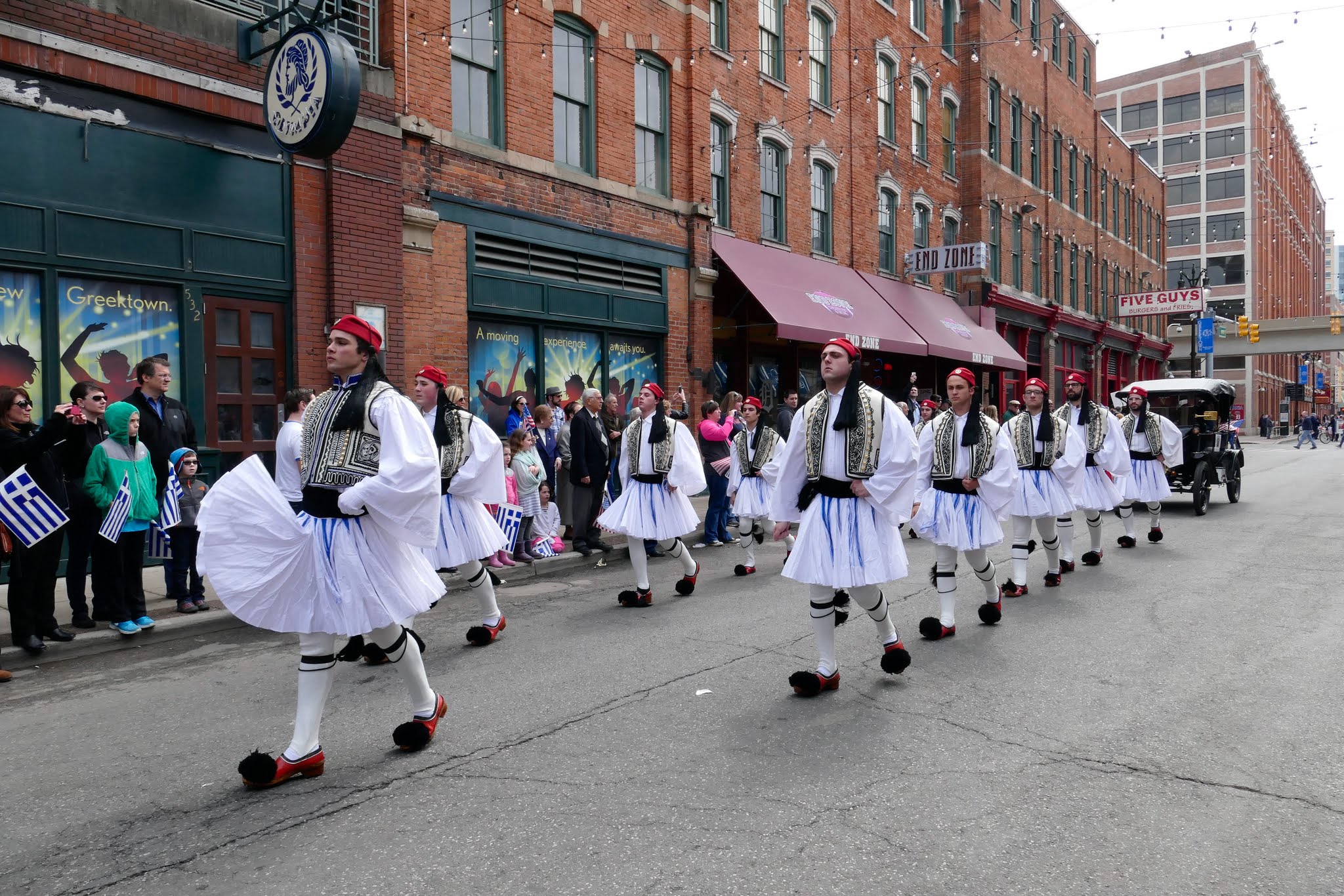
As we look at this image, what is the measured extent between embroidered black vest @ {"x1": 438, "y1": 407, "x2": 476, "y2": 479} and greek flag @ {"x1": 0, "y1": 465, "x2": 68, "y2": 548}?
2637mm

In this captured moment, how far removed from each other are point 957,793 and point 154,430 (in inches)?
270

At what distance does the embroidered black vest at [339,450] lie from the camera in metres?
4.56

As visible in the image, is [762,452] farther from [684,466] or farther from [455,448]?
[455,448]

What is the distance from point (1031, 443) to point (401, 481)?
7.05 m

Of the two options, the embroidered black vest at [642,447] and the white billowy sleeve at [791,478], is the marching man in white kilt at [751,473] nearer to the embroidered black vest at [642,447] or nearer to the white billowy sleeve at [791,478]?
the embroidered black vest at [642,447]

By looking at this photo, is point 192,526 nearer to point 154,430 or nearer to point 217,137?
point 154,430

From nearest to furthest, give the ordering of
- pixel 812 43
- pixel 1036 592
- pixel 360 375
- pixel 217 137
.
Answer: pixel 360 375 < pixel 1036 592 < pixel 217 137 < pixel 812 43

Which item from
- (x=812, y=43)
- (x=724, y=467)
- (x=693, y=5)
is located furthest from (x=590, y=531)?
(x=812, y=43)

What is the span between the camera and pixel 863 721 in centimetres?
524

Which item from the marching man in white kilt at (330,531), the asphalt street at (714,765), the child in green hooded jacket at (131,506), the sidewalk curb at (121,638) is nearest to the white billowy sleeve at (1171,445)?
the asphalt street at (714,765)

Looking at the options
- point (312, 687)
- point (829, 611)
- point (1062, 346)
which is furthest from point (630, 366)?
point (1062, 346)

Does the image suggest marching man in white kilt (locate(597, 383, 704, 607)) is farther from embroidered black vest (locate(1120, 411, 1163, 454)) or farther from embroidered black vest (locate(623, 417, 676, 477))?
embroidered black vest (locate(1120, 411, 1163, 454))

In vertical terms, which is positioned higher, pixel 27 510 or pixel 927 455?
pixel 927 455

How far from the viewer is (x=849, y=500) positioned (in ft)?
19.0
